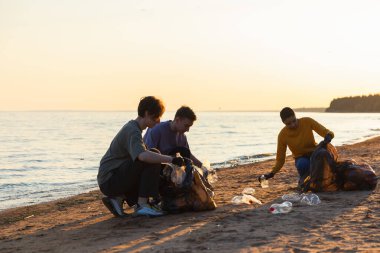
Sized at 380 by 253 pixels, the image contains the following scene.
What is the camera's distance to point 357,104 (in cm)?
16462

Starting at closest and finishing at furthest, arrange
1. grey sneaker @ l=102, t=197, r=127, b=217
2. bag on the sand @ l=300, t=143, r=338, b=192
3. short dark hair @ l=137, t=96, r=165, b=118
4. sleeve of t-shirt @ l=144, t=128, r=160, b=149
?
short dark hair @ l=137, t=96, r=165, b=118, grey sneaker @ l=102, t=197, r=127, b=217, sleeve of t-shirt @ l=144, t=128, r=160, b=149, bag on the sand @ l=300, t=143, r=338, b=192

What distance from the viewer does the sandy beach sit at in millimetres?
4203

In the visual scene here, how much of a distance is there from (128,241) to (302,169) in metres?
3.66

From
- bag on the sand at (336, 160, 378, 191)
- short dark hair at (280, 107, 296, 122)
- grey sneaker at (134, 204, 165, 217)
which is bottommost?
grey sneaker at (134, 204, 165, 217)

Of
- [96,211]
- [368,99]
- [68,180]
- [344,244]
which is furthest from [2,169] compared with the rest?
[368,99]

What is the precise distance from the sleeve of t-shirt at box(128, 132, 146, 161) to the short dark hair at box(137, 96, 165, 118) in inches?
11.3

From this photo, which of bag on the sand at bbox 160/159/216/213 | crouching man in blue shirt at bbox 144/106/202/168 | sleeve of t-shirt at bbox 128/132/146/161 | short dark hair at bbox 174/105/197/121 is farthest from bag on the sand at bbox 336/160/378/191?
sleeve of t-shirt at bbox 128/132/146/161

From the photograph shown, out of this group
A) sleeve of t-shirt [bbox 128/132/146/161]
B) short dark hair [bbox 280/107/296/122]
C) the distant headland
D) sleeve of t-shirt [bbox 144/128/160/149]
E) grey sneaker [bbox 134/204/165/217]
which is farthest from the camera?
the distant headland

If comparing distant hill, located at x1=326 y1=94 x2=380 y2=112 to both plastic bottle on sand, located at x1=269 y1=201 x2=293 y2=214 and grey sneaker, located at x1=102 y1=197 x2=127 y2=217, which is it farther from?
grey sneaker, located at x1=102 y1=197 x2=127 y2=217

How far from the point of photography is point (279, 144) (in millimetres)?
7492

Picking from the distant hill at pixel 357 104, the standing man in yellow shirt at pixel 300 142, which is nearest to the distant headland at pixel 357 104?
the distant hill at pixel 357 104

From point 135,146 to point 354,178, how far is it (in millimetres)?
3367

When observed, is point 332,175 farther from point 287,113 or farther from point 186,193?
point 186,193

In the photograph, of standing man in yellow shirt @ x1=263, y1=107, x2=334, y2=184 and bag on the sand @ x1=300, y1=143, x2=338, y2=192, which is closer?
bag on the sand @ x1=300, y1=143, x2=338, y2=192
